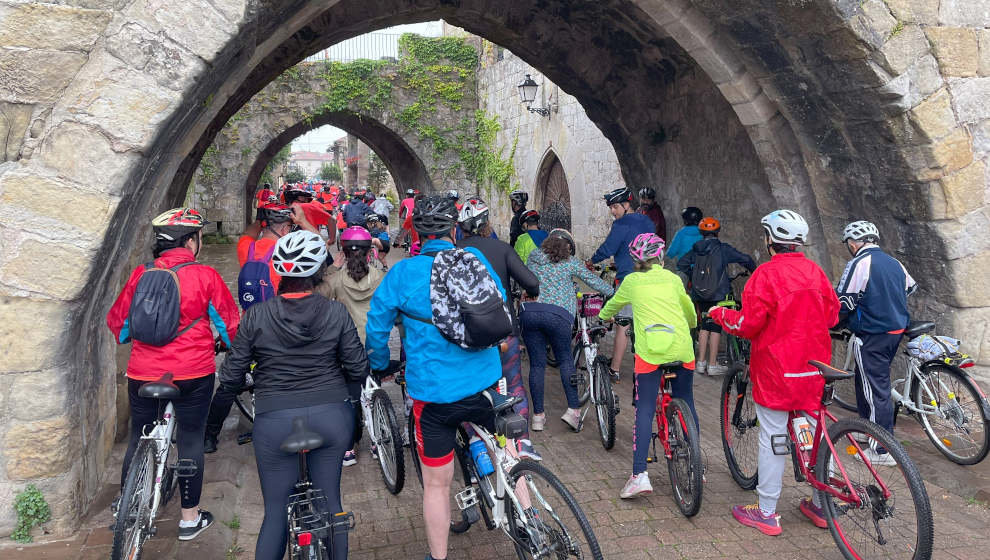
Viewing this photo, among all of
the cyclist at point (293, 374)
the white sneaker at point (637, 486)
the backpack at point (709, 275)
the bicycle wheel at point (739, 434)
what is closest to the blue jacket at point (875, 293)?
the bicycle wheel at point (739, 434)

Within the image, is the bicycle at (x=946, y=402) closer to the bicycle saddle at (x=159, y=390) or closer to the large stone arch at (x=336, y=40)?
the large stone arch at (x=336, y=40)

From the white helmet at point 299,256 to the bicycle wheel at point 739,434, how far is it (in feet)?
9.29

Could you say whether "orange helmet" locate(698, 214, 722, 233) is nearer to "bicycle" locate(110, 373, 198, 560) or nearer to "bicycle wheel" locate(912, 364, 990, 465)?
"bicycle wheel" locate(912, 364, 990, 465)

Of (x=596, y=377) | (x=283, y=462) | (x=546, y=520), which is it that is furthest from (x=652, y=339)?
(x=283, y=462)

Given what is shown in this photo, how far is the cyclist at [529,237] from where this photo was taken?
6617 mm

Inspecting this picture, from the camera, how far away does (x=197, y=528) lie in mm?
3688

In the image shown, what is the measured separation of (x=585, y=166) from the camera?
1470cm

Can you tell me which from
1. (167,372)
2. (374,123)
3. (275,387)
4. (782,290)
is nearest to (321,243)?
(275,387)

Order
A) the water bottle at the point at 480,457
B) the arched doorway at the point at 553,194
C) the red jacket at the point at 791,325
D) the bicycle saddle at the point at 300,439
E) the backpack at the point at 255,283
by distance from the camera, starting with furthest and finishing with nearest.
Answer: the arched doorway at the point at 553,194, the backpack at the point at 255,283, the red jacket at the point at 791,325, the water bottle at the point at 480,457, the bicycle saddle at the point at 300,439

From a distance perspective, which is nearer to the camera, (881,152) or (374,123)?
(881,152)

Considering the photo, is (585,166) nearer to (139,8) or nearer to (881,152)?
(881,152)

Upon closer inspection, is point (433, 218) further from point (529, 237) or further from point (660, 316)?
point (529, 237)

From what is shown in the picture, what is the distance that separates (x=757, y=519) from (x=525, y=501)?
1592 mm

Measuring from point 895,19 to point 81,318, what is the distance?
5.60 meters
